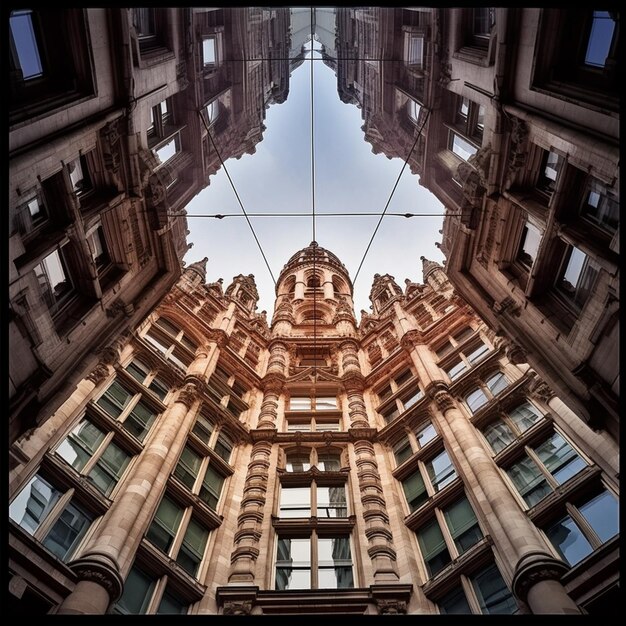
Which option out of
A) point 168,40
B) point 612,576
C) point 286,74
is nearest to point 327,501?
point 612,576

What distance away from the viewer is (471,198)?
19984 mm

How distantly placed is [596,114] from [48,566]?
19500 millimetres

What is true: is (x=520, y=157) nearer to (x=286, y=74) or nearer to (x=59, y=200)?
(x=59, y=200)

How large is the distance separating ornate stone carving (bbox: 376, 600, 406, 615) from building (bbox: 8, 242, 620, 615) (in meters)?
0.09

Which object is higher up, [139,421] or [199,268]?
[199,268]

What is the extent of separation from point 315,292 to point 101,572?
40.9 meters

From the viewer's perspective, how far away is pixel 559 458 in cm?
2019

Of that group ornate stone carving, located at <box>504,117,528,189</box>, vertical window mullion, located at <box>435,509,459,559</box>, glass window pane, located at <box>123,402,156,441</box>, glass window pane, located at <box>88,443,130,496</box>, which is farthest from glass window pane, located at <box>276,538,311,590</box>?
ornate stone carving, located at <box>504,117,528,189</box>

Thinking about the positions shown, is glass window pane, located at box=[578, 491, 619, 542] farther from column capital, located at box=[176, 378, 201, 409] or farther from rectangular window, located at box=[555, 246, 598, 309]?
column capital, located at box=[176, 378, 201, 409]

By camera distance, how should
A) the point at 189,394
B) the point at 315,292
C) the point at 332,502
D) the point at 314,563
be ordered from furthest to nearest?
the point at 315,292 < the point at 189,394 < the point at 332,502 < the point at 314,563

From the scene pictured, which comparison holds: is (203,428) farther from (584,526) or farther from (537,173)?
(537,173)

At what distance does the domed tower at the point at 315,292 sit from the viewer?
178ft

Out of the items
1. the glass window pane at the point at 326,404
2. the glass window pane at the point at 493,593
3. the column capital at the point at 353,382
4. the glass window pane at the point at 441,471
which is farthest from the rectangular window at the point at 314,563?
the column capital at the point at 353,382

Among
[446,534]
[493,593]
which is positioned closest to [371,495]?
[446,534]
